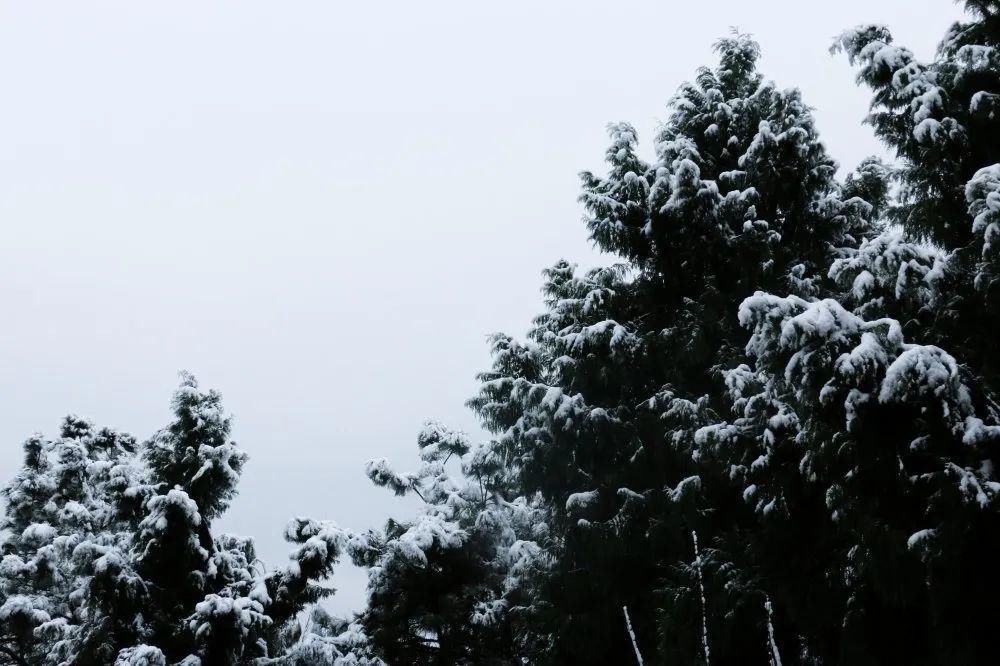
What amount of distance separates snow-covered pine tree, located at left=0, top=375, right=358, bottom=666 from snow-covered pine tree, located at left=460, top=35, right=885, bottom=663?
4.39m

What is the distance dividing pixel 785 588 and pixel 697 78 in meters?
9.20

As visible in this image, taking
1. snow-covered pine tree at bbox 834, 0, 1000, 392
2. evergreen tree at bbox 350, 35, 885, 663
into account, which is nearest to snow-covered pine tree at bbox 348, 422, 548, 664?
evergreen tree at bbox 350, 35, 885, 663

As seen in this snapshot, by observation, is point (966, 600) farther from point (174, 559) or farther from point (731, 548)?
point (174, 559)

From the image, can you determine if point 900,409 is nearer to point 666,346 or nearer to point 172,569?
point 666,346

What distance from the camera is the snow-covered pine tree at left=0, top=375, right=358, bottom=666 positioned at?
1240 cm

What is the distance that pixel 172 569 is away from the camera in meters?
13.3

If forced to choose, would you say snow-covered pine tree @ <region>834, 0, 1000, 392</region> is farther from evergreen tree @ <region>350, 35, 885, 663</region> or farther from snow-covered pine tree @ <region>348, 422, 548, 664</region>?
snow-covered pine tree @ <region>348, 422, 548, 664</region>

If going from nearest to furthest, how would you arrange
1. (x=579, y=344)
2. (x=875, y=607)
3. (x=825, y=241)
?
(x=875, y=607), (x=825, y=241), (x=579, y=344)

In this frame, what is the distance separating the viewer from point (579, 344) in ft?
42.2

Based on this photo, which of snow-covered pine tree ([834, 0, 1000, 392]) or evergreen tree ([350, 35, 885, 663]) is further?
evergreen tree ([350, 35, 885, 663])

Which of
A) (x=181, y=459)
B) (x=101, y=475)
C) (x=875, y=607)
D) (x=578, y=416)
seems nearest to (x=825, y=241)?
(x=578, y=416)

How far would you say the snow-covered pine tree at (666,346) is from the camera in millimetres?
11445

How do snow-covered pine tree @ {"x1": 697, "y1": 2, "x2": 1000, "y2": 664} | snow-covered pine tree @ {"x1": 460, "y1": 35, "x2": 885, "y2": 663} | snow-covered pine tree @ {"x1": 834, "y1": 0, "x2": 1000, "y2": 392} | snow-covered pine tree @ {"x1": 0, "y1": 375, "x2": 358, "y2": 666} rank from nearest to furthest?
snow-covered pine tree @ {"x1": 697, "y1": 2, "x2": 1000, "y2": 664} < snow-covered pine tree @ {"x1": 834, "y1": 0, "x2": 1000, "y2": 392} < snow-covered pine tree @ {"x1": 460, "y1": 35, "x2": 885, "y2": 663} < snow-covered pine tree @ {"x1": 0, "y1": 375, "x2": 358, "y2": 666}

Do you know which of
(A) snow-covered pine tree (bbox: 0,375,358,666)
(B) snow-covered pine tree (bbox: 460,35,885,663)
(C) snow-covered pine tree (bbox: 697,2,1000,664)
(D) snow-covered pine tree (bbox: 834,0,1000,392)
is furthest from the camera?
(A) snow-covered pine tree (bbox: 0,375,358,666)
